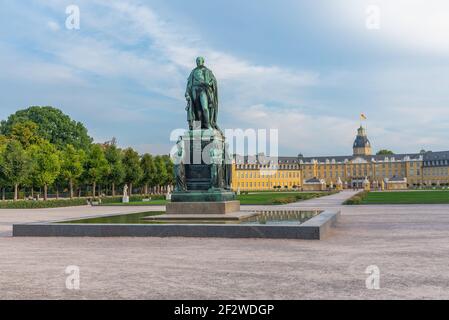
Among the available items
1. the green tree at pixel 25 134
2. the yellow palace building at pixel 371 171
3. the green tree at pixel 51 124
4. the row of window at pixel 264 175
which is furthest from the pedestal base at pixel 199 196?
the row of window at pixel 264 175

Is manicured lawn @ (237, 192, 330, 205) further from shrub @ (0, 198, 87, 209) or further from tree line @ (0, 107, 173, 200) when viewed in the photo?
tree line @ (0, 107, 173, 200)

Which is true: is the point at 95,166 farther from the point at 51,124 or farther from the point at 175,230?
the point at 175,230

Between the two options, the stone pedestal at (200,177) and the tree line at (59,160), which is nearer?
the stone pedestal at (200,177)

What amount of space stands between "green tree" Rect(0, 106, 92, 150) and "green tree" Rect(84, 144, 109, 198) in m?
15.7

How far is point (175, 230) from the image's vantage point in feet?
52.8

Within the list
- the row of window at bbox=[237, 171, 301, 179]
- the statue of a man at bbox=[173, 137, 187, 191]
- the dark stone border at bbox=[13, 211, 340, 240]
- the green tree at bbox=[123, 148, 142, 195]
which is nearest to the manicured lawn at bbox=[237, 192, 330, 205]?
the green tree at bbox=[123, 148, 142, 195]

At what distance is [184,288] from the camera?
836 centimetres

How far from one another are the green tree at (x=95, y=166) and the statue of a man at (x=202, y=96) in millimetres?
49233

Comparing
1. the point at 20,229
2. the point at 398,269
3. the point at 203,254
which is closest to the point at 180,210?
the point at 20,229

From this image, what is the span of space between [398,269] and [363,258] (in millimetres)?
1639

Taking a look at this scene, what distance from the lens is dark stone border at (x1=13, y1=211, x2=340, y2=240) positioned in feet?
50.4

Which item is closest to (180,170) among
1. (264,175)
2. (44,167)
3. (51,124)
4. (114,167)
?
(44,167)

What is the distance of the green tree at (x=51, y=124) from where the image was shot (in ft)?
272

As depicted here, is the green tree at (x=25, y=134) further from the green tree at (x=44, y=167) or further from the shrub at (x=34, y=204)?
the shrub at (x=34, y=204)
